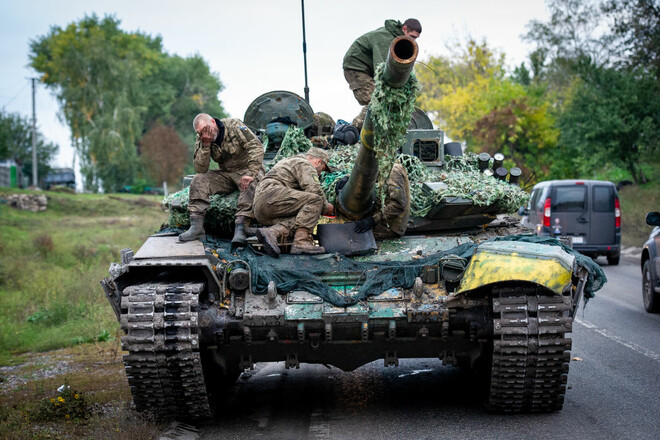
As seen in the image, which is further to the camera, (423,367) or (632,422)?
(423,367)

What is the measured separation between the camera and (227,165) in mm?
8664

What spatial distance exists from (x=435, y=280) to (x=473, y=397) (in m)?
1.48

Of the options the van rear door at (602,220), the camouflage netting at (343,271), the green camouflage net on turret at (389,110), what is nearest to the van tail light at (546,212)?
the van rear door at (602,220)

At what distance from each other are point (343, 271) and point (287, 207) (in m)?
0.94

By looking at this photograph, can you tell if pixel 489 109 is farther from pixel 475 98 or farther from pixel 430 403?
pixel 430 403

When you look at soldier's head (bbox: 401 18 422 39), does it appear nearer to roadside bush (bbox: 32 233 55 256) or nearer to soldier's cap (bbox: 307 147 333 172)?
soldier's cap (bbox: 307 147 333 172)

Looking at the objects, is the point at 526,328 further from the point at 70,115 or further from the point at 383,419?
the point at 70,115

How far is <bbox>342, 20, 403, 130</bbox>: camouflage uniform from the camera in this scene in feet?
30.5

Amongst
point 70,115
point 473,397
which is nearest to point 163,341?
point 473,397

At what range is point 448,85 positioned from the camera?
45.3 m

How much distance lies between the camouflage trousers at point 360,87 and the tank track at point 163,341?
3.43 metres

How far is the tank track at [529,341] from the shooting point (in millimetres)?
6617

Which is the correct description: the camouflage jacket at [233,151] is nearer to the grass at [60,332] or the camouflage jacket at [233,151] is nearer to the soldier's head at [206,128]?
the soldier's head at [206,128]

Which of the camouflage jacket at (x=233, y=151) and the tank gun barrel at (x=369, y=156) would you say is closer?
the tank gun barrel at (x=369, y=156)
